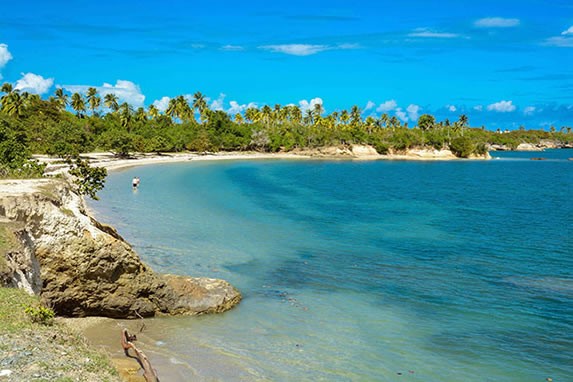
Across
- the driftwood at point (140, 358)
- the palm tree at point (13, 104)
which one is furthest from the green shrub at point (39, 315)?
the palm tree at point (13, 104)

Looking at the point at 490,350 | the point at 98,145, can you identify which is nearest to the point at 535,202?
the point at 490,350

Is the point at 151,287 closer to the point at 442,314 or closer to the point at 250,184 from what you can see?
the point at 442,314

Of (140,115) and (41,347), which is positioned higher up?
(140,115)

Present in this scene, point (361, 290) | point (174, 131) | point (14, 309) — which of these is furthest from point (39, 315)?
point (174, 131)

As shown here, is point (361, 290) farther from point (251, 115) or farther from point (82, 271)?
point (251, 115)

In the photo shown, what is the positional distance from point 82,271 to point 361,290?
11590 mm

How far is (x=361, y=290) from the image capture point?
880 inches

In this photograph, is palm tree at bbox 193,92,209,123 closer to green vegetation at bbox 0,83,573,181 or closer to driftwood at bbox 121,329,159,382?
green vegetation at bbox 0,83,573,181

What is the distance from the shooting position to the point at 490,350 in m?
16.4

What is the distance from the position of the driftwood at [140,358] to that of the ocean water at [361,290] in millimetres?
640

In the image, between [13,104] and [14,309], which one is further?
[13,104]

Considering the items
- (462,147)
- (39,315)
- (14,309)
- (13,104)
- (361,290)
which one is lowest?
(361,290)

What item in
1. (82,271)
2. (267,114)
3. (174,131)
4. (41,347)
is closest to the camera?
(41,347)

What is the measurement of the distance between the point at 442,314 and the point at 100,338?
1248 centimetres
